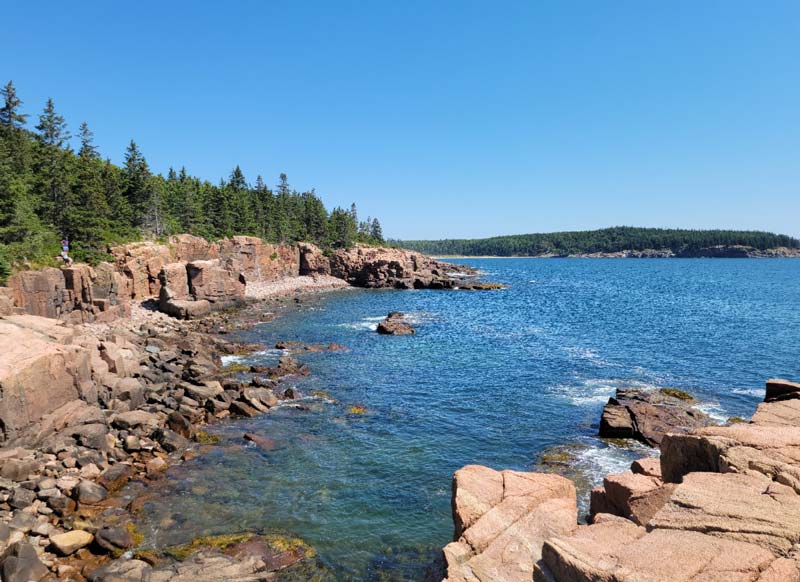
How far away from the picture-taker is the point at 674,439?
12859 millimetres

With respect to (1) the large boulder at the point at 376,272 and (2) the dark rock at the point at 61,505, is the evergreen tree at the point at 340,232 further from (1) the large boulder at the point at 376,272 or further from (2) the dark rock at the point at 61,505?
(2) the dark rock at the point at 61,505

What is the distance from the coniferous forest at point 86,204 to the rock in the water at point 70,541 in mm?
32161

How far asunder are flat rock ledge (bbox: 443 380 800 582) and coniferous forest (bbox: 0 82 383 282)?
4407 cm

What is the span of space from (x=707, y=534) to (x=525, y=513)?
505 centimetres

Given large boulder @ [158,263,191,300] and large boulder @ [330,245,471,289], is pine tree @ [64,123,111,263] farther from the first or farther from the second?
large boulder @ [330,245,471,289]

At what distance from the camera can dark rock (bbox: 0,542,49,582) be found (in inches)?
536

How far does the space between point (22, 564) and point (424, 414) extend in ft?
67.3

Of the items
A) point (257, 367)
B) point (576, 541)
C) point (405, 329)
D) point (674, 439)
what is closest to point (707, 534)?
point (576, 541)

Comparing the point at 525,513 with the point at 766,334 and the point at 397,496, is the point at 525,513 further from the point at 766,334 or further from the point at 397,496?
the point at 766,334

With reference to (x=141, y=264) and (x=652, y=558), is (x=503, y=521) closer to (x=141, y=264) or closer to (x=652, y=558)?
(x=652, y=558)

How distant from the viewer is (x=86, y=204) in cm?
6303

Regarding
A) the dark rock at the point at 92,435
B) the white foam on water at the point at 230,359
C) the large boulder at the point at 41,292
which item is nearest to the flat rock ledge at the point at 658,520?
the dark rock at the point at 92,435

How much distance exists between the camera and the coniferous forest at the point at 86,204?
46.9m

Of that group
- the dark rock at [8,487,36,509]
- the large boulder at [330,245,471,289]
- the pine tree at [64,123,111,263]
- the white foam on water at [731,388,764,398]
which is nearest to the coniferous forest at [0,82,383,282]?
the pine tree at [64,123,111,263]
